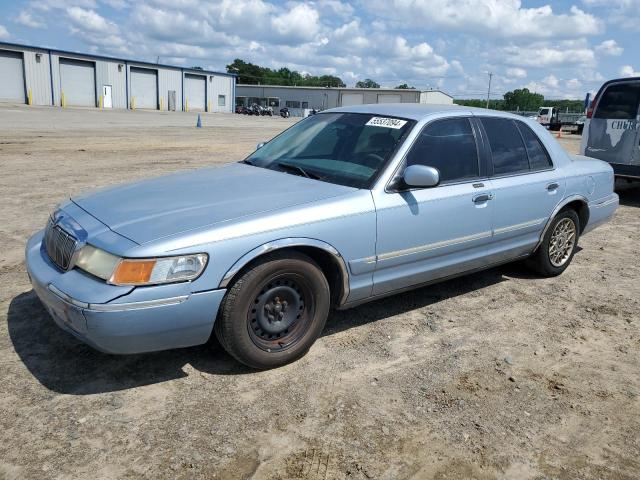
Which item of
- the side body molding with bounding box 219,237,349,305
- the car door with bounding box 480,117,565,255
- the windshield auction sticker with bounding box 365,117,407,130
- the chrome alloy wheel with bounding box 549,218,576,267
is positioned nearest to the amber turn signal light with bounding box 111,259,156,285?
the side body molding with bounding box 219,237,349,305

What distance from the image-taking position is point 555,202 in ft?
16.8

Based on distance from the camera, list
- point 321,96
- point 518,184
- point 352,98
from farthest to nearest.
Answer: point 321,96 → point 352,98 → point 518,184

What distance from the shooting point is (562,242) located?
5.49 m

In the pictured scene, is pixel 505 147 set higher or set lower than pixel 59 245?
higher

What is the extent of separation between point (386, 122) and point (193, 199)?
1645 mm

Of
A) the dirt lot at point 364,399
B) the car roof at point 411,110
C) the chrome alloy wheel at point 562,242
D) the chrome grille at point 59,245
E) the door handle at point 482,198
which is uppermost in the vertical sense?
the car roof at point 411,110

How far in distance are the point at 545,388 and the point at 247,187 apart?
2350mm

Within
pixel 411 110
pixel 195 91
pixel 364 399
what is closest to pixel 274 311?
pixel 364 399

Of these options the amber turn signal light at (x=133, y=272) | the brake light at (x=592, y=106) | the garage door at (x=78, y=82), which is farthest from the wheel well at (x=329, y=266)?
the garage door at (x=78, y=82)

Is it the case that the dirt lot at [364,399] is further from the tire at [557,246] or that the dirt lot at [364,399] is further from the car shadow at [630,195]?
the car shadow at [630,195]

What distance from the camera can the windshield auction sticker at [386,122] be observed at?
13.6ft

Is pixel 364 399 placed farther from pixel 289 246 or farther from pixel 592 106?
pixel 592 106

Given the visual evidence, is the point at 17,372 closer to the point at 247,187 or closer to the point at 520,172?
the point at 247,187

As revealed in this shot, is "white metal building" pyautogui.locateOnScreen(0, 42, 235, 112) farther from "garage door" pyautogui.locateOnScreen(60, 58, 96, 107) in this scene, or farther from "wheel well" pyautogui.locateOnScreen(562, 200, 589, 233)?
"wheel well" pyautogui.locateOnScreen(562, 200, 589, 233)
